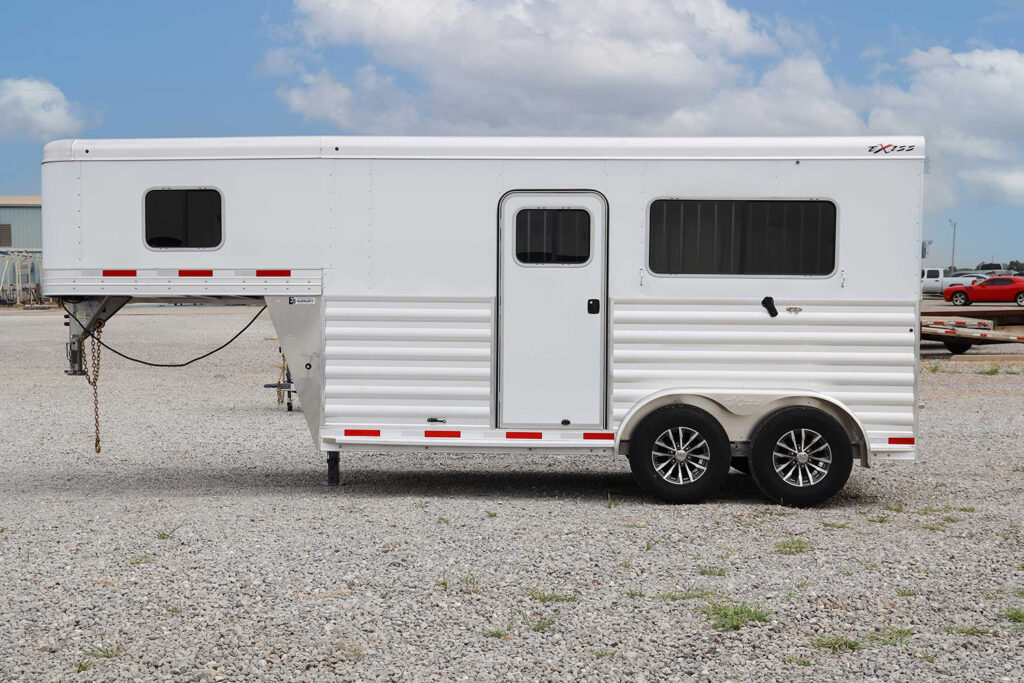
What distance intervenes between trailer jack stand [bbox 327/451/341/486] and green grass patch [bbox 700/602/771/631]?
3849 millimetres

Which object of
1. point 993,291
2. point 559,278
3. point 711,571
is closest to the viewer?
point 711,571

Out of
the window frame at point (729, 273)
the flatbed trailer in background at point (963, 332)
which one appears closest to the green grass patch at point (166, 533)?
the window frame at point (729, 273)

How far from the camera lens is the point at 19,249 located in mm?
52125

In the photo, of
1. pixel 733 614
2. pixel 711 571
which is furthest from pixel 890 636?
pixel 711 571

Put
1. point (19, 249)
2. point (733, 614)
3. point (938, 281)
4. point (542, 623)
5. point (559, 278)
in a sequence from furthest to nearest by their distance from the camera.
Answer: point (19, 249), point (938, 281), point (559, 278), point (733, 614), point (542, 623)

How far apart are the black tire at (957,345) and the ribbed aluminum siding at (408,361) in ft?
54.6

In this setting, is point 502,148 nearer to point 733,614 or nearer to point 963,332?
point 733,614

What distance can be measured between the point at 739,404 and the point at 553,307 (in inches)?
59.9

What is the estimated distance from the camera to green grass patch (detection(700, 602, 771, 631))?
5020 millimetres

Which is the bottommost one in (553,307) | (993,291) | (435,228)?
(553,307)

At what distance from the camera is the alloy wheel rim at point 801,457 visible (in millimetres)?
7762

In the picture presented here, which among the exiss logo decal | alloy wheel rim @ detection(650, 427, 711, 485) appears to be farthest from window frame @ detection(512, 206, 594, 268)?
the exiss logo decal

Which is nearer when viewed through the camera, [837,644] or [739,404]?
[837,644]

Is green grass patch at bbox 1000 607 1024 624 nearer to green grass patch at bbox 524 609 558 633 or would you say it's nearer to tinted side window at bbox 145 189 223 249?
green grass patch at bbox 524 609 558 633
